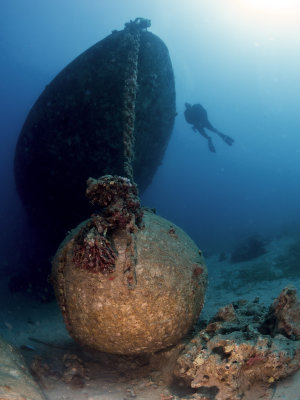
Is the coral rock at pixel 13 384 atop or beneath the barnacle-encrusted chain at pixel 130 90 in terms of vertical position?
beneath

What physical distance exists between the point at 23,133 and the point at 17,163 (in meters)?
1.25

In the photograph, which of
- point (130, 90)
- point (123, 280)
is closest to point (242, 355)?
point (123, 280)

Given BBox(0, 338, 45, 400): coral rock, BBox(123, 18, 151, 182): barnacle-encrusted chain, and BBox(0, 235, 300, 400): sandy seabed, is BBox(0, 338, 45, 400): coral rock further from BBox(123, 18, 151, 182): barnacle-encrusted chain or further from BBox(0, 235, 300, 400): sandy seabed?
BBox(123, 18, 151, 182): barnacle-encrusted chain

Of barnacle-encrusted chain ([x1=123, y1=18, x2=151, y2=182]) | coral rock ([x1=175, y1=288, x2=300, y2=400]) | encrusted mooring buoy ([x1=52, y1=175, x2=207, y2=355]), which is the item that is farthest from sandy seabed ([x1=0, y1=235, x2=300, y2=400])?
barnacle-encrusted chain ([x1=123, y1=18, x2=151, y2=182])

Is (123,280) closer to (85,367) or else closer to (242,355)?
(242,355)

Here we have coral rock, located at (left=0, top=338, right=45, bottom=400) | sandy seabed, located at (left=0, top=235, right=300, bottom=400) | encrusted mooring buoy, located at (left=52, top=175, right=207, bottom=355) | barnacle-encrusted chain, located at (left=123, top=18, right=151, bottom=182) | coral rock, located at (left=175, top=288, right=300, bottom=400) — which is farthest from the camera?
barnacle-encrusted chain, located at (left=123, top=18, right=151, bottom=182)

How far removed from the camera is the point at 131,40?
6.77 metres

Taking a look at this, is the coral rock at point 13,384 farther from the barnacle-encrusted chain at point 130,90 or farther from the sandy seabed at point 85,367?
the barnacle-encrusted chain at point 130,90

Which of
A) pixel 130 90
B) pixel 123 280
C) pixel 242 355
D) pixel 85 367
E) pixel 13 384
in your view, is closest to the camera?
pixel 13 384

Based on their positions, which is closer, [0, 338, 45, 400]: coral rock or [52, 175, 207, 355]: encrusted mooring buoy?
[0, 338, 45, 400]: coral rock

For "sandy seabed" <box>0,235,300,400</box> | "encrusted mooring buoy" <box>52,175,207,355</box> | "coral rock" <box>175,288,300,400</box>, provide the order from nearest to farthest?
"coral rock" <box>175,288,300,400</box>
"sandy seabed" <box>0,235,300,400</box>
"encrusted mooring buoy" <box>52,175,207,355</box>

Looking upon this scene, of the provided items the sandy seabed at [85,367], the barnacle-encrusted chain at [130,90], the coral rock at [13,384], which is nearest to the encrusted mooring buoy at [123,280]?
the sandy seabed at [85,367]

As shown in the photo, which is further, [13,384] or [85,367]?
[85,367]

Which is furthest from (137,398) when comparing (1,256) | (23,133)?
(1,256)
